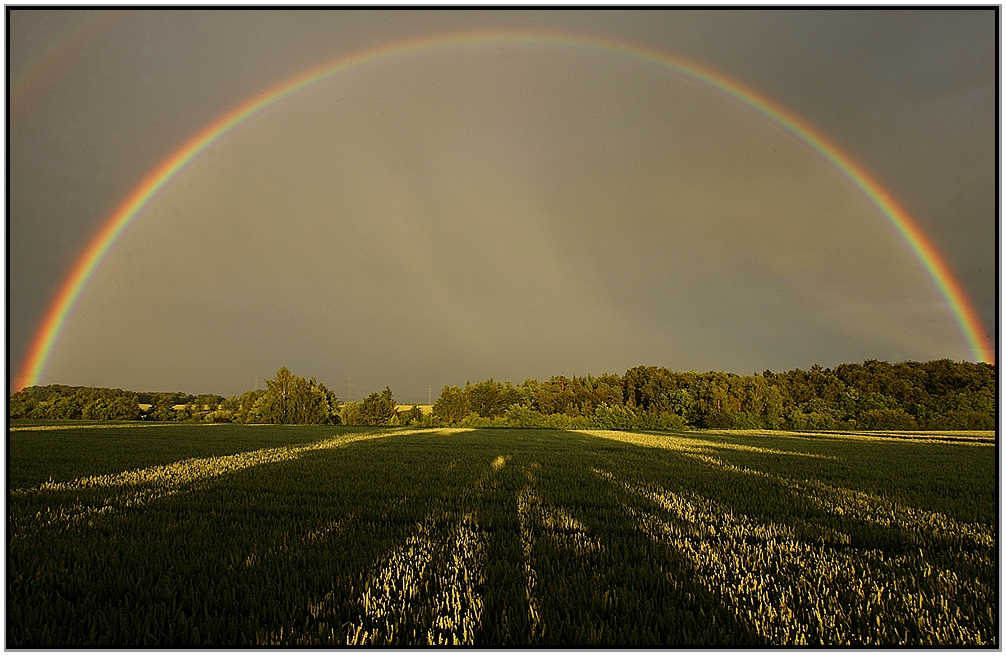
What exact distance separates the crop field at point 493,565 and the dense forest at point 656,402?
224 ft

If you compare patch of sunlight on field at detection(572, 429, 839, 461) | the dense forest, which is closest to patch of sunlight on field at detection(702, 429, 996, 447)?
patch of sunlight on field at detection(572, 429, 839, 461)

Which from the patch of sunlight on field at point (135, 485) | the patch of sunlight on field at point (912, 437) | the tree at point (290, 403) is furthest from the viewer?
the tree at point (290, 403)

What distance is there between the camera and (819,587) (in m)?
4.20

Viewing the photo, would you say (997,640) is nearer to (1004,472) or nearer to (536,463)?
(1004,472)

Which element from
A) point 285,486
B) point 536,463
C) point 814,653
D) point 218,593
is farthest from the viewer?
point 536,463

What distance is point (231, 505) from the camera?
7.64 metres

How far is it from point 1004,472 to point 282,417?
9767 cm

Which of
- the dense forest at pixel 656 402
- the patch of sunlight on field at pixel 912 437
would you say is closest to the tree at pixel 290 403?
the dense forest at pixel 656 402

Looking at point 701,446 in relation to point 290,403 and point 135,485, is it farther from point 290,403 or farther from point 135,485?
point 290,403

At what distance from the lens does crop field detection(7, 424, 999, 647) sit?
3.40 metres

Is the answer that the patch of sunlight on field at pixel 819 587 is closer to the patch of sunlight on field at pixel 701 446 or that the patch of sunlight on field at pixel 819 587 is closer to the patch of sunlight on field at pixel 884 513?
the patch of sunlight on field at pixel 884 513

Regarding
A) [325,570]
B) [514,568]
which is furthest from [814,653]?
[325,570]

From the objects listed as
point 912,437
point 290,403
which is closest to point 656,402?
point 912,437

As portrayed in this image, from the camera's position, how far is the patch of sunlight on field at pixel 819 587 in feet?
11.3
